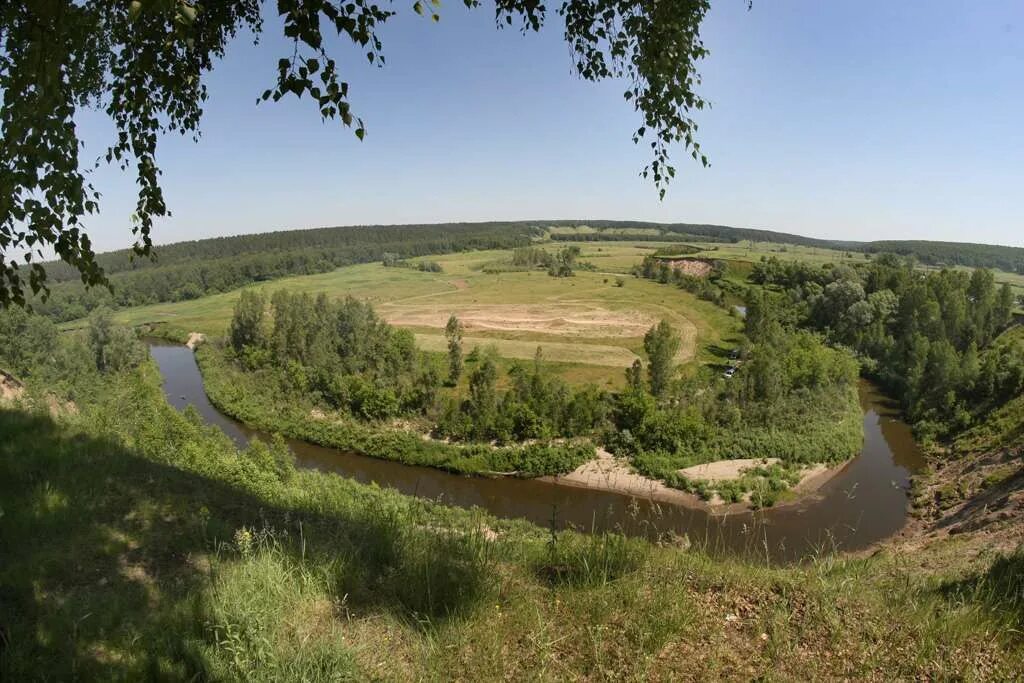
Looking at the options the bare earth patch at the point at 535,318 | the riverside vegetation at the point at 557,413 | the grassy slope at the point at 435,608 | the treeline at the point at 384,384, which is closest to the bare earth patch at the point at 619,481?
the riverside vegetation at the point at 557,413

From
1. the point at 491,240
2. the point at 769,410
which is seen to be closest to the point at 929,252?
the point at 491,240

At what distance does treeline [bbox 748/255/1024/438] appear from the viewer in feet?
105

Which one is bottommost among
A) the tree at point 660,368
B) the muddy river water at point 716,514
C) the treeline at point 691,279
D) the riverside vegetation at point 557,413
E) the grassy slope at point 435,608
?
the muddy river water at point 716,514

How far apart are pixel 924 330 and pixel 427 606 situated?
56.0m

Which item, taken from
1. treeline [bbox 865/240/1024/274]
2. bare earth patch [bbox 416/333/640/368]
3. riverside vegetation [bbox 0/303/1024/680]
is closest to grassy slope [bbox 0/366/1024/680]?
riverside vegetation [bbox 0/303/1024/680]

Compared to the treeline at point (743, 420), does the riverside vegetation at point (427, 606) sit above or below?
above

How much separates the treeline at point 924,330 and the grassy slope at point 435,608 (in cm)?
3594

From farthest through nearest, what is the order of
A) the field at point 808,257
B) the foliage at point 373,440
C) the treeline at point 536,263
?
the treeline at point 536,263
the field at point 808,257
the foliage at point 373,440

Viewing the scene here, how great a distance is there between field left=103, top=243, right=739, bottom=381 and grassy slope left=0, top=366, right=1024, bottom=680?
133 ft

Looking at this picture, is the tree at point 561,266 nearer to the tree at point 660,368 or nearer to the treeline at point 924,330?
the treeline at point 924,330

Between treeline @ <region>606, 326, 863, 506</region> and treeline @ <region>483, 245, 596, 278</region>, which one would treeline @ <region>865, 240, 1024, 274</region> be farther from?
treeline @ <region>606, 326, 863, 506</region>

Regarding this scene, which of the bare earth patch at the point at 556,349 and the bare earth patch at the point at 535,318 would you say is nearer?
the bare earth patch at the point at 556,349

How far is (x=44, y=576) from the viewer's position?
3729mm

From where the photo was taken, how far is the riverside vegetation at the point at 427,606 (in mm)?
2914
